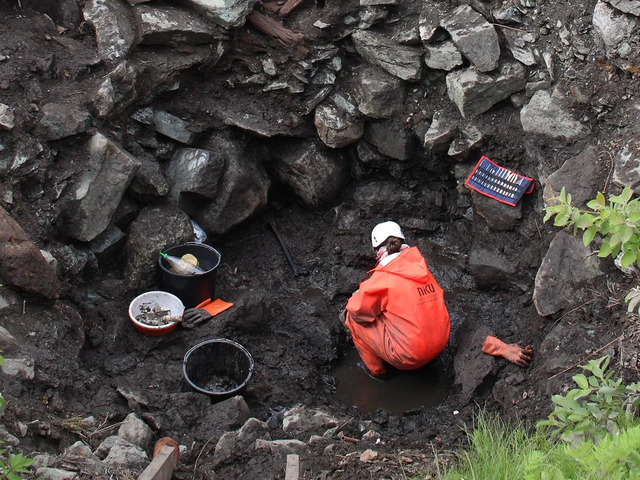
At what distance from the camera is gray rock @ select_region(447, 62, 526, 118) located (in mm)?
5613

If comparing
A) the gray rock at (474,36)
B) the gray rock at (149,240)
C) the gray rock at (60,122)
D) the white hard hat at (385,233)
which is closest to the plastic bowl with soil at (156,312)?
the gray rock at (149,240)

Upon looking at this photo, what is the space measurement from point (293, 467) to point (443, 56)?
3652mm

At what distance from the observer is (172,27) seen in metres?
5.87

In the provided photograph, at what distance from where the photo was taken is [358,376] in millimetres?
5535

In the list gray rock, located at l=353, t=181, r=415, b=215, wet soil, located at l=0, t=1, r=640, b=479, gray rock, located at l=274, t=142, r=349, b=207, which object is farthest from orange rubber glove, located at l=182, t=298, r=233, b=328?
gray rock, located at l=353, t=181, r=415, b=215

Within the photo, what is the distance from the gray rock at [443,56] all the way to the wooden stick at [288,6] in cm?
125

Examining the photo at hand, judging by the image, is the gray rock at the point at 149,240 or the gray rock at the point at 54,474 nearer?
the gray rock at the point at 54,474

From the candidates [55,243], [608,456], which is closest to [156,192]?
[55,243]

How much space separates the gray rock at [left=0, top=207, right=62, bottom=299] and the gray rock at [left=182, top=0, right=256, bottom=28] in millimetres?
2406

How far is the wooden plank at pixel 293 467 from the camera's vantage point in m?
3.59

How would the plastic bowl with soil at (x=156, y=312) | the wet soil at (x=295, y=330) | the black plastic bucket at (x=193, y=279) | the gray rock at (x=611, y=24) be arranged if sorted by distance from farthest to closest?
the black plastic bucket at (x=193, y=279)
the plastic bowl with soil at (x=156, y=312)
the gray rock at (x=611, y=24)
the wet soil at (x=295, y=330)

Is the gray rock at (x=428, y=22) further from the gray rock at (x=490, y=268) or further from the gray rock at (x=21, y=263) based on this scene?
the gray rock at (x=21, y=263)

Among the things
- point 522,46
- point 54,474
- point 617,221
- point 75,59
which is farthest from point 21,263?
point 522,46

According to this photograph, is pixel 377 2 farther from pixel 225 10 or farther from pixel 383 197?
pixel 383 197
